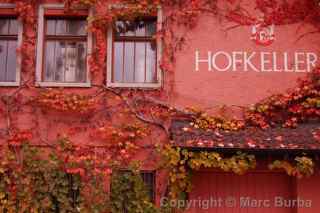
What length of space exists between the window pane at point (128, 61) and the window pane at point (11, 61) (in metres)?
2.24

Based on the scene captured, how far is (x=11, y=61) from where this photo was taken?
9773mm

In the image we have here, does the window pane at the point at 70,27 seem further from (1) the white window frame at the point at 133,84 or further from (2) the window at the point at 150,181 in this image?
(2) the window at the point at 150,181

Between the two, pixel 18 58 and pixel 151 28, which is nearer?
pixel 18 58

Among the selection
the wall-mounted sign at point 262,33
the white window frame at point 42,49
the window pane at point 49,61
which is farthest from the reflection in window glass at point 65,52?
the wall-mounted sign at point 262,33

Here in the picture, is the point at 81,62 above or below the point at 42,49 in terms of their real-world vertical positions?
below

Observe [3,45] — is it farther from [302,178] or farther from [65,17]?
[302,178]

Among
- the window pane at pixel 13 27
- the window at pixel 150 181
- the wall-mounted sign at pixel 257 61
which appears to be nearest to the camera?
the window at pixel 150 181

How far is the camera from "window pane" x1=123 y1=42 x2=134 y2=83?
9727 millimetres

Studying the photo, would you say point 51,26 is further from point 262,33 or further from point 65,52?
point 262,33

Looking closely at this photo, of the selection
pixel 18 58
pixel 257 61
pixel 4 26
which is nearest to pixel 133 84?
pixel 18 58

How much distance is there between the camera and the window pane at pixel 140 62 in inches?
383

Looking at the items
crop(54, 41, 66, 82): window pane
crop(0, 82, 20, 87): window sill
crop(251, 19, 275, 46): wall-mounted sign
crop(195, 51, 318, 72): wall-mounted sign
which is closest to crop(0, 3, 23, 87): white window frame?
crop(0, 82, 20, 87): window sill

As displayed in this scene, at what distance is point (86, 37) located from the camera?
9805 mm

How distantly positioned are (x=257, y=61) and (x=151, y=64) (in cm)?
215
